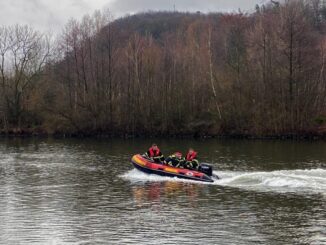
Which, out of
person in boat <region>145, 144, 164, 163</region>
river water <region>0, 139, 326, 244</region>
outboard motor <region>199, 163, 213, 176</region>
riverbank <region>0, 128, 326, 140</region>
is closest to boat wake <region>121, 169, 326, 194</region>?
river water <region>0, 139, 326, 244</region>

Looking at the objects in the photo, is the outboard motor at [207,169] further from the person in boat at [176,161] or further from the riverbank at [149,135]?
the riverbank at [149,135]

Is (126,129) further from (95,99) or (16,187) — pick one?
(16,187)

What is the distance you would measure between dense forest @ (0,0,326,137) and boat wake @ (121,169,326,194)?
3280 cm

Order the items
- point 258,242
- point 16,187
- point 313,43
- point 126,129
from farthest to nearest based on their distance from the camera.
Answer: point 126,129 < point 313,43 < point 16,187 < point 258,242

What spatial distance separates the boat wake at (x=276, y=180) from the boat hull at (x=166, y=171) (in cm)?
29

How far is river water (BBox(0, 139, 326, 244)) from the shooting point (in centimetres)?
1756

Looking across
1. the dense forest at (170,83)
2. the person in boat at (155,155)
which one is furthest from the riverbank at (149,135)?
the person in boat at (155,155)

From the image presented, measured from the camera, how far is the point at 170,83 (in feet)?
231

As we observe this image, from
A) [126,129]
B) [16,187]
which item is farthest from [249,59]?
[16,187]

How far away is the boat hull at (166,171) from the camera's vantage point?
2852 cm

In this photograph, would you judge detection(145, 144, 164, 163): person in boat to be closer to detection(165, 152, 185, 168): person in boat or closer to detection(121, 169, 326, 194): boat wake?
detection(165, 152, 185, 168): person in boat

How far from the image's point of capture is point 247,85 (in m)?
66.5

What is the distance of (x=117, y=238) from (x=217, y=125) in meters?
49.3

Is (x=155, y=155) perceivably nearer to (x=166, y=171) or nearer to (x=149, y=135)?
(x=166, y=171)
